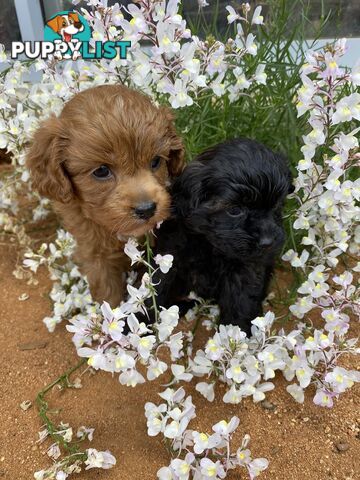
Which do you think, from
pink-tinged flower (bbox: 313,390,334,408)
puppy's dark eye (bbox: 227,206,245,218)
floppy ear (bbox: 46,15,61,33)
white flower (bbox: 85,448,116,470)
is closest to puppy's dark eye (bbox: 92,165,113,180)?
puppy's dark eye (bbox: 227,206,245,218)

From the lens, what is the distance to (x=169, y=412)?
2047 millimetres

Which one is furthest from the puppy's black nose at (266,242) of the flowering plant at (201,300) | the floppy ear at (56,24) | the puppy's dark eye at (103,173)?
the floppy ear at (56,24)

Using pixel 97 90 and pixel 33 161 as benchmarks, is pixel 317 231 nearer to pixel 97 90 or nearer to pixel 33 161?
pixel 97 90

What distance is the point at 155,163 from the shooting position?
2.65 m

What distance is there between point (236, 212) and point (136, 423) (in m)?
1.23

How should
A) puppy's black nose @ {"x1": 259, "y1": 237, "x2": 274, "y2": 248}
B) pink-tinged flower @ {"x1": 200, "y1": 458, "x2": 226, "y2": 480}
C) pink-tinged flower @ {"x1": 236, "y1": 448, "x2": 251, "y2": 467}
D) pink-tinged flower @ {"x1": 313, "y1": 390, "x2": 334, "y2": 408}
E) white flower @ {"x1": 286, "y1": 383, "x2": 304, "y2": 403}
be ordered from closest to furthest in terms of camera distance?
1. pink-tinged flower @ {"x1": 200, "y1": 458, "x2": 226, "y2": 480}
2. pink-tinged flower @ {"x1": 236, "y1": 448, "x2": 251, "y2": 467}
3. puppy's black nose @ {"x1": 259, "y1": 237, "x2": 274, "y2": 248}
4. pink-tinged flower @ {"x1": 313, "y1": 390, "x2": 334, "y2": 408}
5. white flower @ {"x1": 286, "y1": 383, "x2": 304, "y2": 403}

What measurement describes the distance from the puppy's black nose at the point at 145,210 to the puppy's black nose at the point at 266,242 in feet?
1.84

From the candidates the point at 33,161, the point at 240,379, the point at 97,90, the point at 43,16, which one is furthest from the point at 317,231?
the point at 43,16

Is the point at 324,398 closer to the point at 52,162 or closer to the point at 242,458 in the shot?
the point at 242,458

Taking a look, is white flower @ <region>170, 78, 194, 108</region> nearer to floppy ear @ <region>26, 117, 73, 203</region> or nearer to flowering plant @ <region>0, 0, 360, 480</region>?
flowering plant @ <region>0, 0, 360, 480</region>

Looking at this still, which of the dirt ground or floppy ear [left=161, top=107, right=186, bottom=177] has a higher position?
floppy ear [left=161, top=107, right=186, bottom=177]

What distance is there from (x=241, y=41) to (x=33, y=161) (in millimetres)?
1365

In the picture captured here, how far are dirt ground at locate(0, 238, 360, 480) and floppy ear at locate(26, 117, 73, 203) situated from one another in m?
1.03

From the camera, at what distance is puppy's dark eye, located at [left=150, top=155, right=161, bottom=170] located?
2.60 m
